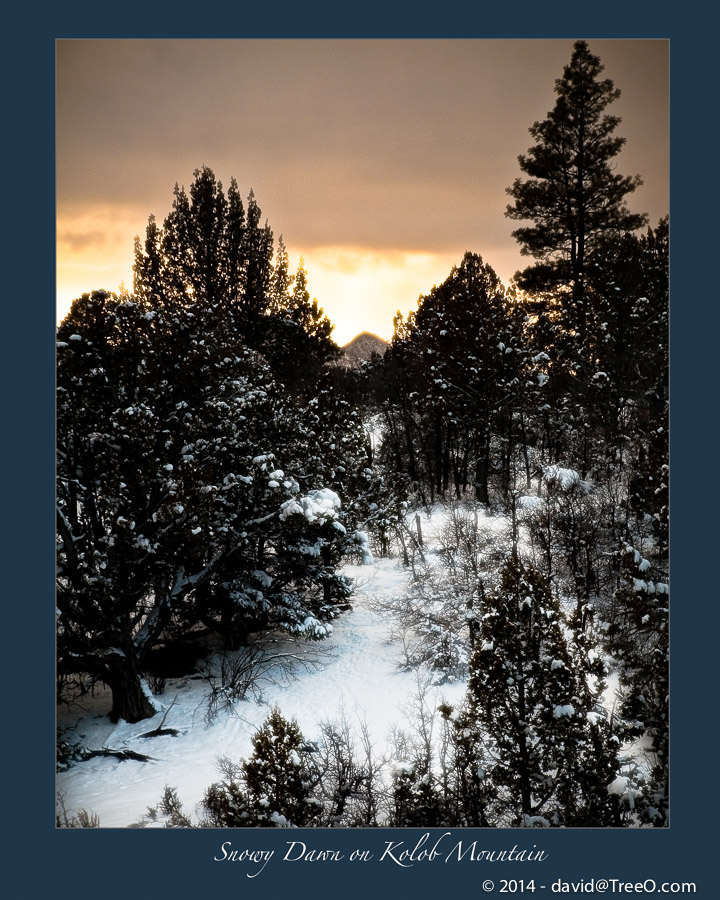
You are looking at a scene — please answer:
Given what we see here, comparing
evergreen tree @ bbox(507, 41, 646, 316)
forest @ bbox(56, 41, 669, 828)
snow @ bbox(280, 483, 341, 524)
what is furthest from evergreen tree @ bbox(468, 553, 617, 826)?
evergreen tree @ bbox(507, 41, 646, 316)

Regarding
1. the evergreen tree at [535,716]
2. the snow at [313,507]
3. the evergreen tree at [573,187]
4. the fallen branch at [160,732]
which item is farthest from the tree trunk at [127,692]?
the evergreen tree at [573,187]

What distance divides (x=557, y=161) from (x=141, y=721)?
704cm

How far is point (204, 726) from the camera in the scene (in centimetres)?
566

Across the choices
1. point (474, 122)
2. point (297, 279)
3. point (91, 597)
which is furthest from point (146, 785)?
point (474, 122)

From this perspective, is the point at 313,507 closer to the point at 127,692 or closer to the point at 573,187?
the point at 127,692

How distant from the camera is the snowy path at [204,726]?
4742 mm

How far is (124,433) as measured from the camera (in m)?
6.51

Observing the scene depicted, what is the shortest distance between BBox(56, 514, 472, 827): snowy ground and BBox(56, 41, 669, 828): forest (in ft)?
0.47

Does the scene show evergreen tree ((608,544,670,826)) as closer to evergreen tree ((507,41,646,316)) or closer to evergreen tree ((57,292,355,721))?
evergreen tree ((507,41,646,316))

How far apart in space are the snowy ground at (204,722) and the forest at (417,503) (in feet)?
0.47

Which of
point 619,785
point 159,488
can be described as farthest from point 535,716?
point 159,488

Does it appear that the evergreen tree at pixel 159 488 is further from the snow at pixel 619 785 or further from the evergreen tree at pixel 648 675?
the snow at pixel 619 785

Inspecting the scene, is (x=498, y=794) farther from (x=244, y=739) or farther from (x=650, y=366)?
(x=650, y=366)

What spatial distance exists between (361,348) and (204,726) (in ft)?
14.4
